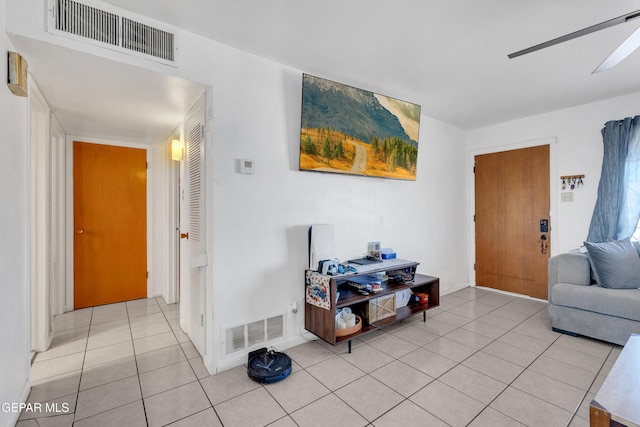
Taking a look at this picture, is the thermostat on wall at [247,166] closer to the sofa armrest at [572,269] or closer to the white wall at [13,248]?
the white wall at [13,248]

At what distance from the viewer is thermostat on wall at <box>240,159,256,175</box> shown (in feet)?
7.42

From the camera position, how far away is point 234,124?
225cm

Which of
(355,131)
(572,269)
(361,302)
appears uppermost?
(355,131)

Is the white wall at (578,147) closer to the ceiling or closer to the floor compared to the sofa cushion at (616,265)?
closer to the ceiling

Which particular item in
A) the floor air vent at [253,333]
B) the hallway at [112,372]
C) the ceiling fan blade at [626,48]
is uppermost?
the ceiling fan blade at [626,48]

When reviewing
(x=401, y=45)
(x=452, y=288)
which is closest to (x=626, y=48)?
(x=401, y=45)

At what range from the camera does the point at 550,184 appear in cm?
374

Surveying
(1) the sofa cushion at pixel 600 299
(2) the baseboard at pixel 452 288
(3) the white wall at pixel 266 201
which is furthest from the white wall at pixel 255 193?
(1) the sofa cushion at pixel 600 299

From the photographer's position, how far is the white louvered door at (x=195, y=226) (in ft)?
7.58

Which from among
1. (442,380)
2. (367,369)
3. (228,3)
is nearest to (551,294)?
(442,380)

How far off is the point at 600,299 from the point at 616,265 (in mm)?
352

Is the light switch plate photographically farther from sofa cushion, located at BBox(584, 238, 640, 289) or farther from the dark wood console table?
the dark wood console table

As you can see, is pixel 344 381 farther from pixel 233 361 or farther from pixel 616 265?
pixel 616 265

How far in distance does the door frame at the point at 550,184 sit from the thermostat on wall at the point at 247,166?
3.65 metres
